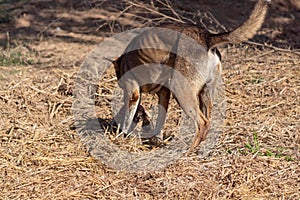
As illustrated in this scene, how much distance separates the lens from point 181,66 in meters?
5.96

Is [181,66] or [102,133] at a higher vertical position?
[181,66]

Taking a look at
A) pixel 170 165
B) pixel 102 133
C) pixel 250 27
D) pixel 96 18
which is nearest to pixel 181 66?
pixel 250 27

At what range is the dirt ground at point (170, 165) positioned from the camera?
5242 millimetres

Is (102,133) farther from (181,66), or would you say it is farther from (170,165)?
(181,66)

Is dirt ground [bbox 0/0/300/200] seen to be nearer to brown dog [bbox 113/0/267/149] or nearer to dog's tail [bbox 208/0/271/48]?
brown dog [bbox 113/0/267/149]

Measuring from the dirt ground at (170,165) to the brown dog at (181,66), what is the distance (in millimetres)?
529

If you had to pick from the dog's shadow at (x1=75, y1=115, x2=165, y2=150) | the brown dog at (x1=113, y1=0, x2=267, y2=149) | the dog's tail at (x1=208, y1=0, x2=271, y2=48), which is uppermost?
the dog's tail at (x1=208, y1=0, x2=271, y2=48)

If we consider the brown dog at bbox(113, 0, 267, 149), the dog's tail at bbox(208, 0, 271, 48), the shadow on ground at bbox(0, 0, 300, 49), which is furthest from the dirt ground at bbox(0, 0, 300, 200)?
the dog's tail at bbox(208, 0, 271, 48)

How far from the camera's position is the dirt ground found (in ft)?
17.2

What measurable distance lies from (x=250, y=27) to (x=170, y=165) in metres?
1.56

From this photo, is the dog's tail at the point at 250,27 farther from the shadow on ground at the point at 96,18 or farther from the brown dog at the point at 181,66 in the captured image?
the shadow on ground at the point at 96,18

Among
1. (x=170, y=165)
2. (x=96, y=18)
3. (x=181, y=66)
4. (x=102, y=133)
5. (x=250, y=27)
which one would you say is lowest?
(x=96, y=18)

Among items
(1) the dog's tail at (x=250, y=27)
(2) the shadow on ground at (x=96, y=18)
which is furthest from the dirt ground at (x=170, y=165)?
(1) the dog's tail at (x=250, y=27)

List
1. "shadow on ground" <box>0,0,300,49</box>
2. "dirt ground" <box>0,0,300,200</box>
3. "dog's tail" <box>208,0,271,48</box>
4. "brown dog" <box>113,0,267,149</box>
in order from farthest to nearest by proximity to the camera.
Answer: "shadow on ground" <box>0,0,300,49</box>
"brown dog" <box>113,0,267,149</box>
"dog's tail" <box>208,0,271,48</box>
"dirt ground" <box>0,0,300,200</box>
